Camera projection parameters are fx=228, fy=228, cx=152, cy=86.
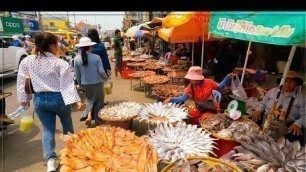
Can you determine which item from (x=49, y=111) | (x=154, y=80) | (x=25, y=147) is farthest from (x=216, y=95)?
(x=25, y=147)

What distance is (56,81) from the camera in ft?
10.1

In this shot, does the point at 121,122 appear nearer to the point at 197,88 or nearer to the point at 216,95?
the point at 197,88

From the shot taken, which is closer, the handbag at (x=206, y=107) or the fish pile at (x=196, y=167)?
the fish pile at (x=196, y=167)

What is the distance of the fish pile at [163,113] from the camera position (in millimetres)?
3414

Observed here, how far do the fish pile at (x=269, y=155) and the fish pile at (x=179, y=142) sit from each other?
385mm

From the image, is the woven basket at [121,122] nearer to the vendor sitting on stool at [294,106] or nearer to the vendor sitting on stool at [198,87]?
the vendor sitting on stool at [198,87]

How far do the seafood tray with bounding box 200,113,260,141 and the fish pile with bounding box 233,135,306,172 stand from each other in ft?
0.60

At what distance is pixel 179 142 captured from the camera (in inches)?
109

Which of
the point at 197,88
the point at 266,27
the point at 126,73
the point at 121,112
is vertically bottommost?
the point at 126,73

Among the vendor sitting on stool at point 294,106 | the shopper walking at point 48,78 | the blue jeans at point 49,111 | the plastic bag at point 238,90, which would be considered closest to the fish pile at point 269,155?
the vendor sitting on stool at point 294,106

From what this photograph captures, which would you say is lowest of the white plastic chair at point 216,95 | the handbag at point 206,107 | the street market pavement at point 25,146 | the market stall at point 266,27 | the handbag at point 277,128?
the street market pavement at point 25,146

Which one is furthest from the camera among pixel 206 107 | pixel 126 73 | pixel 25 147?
pixel 126 73

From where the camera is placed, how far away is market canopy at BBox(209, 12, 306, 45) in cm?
242

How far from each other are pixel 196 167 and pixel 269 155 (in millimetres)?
815
